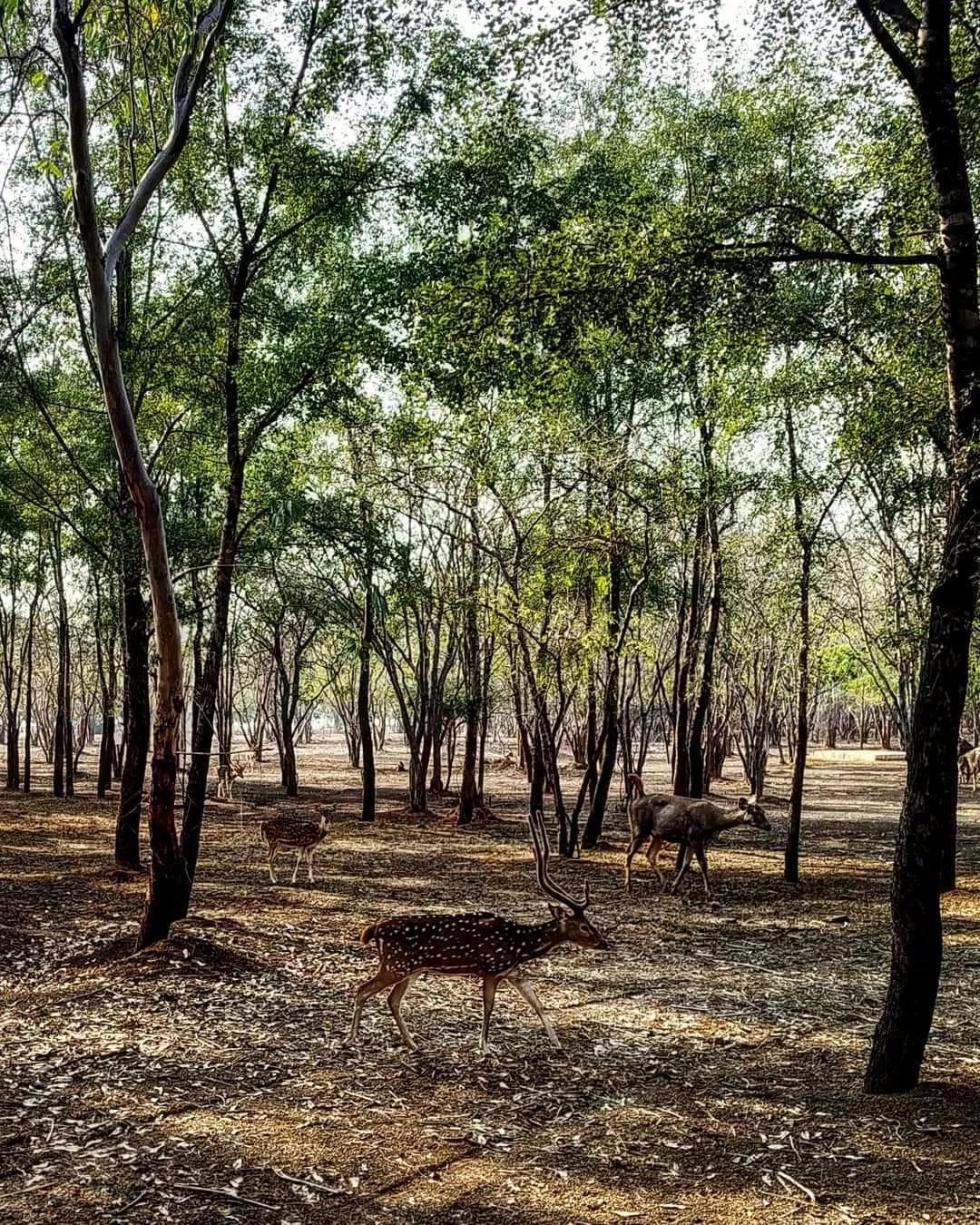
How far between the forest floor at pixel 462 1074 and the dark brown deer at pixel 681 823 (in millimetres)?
940

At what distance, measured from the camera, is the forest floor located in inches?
184

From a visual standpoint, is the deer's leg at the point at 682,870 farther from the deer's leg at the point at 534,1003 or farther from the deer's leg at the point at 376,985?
the deer's leg at the point at 376,985

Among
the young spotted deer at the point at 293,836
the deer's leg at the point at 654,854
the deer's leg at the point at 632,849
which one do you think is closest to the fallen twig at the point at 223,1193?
the young spotted deer at the point at 293,836

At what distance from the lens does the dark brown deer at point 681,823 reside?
13.4 metres

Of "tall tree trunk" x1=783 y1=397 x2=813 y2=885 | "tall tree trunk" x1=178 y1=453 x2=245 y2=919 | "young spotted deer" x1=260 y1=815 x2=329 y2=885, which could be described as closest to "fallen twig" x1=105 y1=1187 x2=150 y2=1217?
"tall tree trunk" x1=178 y1=453 x2=245 y2=919

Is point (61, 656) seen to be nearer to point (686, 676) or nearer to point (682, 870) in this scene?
point (686, 676)

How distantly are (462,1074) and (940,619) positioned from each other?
4.18m

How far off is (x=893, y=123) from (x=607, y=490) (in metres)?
7.94

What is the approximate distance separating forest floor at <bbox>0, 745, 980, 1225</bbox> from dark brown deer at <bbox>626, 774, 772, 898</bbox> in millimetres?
940

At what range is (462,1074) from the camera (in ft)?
20.8

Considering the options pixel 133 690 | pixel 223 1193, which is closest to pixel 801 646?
pixel 133 690

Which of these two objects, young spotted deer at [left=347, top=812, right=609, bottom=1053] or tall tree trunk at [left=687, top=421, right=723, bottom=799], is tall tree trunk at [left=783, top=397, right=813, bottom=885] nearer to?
tall tree trunk at [left=687, top=421, right=723, bottom=799]

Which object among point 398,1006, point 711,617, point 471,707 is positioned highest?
point 711,617

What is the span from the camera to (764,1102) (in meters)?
5.89
